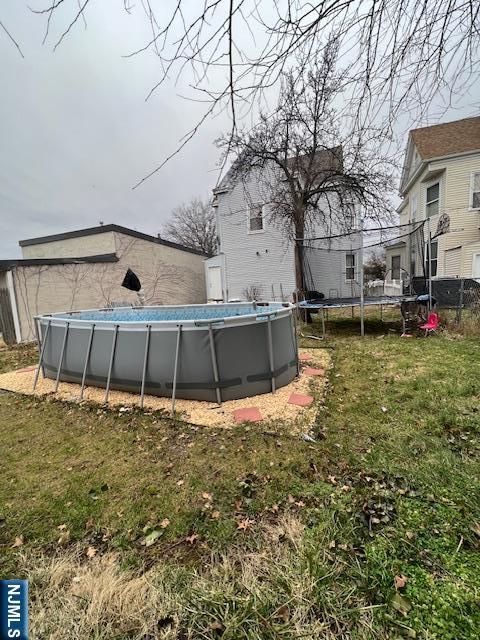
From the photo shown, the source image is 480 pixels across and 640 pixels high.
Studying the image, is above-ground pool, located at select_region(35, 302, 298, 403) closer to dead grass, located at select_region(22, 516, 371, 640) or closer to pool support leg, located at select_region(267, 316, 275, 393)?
pool support leg, located at select_region(267, 316, 275, 393)

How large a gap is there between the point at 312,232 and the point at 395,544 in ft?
43.1

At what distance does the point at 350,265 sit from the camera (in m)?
14.5

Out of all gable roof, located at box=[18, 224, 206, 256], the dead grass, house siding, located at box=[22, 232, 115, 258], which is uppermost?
gable roof, located at box=[18, 224, 206, 256]

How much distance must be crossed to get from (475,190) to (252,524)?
15176 millimetres

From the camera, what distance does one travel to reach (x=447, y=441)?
9.41 feet

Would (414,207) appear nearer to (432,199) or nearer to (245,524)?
(432,199)

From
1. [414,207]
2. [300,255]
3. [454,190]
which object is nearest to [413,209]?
[414,207]

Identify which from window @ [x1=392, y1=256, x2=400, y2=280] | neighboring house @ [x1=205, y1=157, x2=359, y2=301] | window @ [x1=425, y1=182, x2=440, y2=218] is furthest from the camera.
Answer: window @ [x1=392, y1=256, x2=400, y2=280]

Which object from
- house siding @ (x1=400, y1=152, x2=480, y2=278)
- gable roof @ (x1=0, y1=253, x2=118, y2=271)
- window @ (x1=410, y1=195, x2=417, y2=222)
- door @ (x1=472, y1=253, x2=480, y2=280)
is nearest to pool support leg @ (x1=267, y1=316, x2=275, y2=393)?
gable roof @ (x1=0, y1=253, x2=118, y2=271)

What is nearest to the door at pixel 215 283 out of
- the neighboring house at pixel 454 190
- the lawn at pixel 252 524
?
the neighboring house at pixel 454 190

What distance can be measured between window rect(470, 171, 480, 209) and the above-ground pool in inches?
471

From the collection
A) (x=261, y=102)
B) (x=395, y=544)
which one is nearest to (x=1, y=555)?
(x=395, y=544)

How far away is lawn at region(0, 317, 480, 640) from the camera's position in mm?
1454

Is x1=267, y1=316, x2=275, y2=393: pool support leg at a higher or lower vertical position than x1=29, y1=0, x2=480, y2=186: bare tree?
lower
